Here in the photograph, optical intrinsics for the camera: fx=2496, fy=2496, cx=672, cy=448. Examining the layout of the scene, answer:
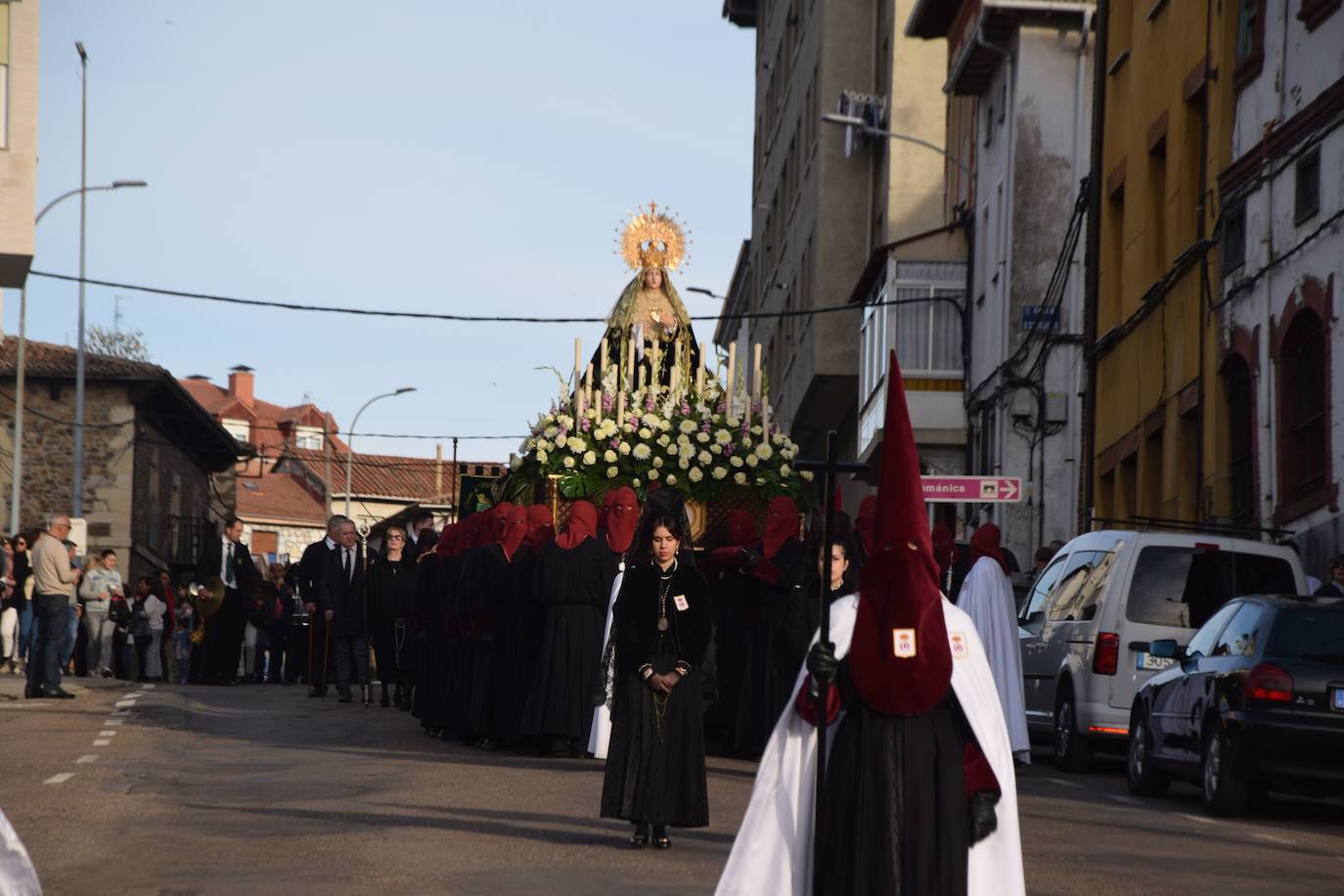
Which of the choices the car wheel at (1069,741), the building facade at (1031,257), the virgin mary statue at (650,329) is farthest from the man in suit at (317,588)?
the building facade at (1031,257)

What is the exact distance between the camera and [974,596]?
62.0ft

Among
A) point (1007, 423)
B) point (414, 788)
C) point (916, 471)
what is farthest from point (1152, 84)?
point (916, 471)

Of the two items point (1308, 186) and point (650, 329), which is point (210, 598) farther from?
point (1308, 186)

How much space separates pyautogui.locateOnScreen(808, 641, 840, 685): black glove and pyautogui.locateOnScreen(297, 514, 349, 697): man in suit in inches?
762

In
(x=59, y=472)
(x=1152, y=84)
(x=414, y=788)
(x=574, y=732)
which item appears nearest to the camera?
(x=414, y=788)

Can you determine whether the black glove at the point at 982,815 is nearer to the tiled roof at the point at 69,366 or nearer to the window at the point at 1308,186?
the window at the point at 1308,186

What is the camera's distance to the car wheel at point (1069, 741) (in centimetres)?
1978

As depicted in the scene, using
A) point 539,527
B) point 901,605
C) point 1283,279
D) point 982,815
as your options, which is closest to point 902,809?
point 982,815

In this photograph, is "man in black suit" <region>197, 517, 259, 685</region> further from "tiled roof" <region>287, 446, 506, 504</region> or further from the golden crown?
"tiled roof" <region>287, 446, 506, 504</region>

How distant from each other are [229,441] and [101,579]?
39038 mm

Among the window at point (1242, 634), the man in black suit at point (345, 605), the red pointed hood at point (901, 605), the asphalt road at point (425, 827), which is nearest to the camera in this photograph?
the red pointed hood at point (901, 605)

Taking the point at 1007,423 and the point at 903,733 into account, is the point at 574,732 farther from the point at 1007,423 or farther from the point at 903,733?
the point at 1007,423

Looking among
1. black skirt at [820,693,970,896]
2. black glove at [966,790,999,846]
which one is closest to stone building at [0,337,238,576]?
black skirt at [820,693,970,896]

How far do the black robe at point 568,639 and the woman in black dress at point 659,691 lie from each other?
546 centimetres
